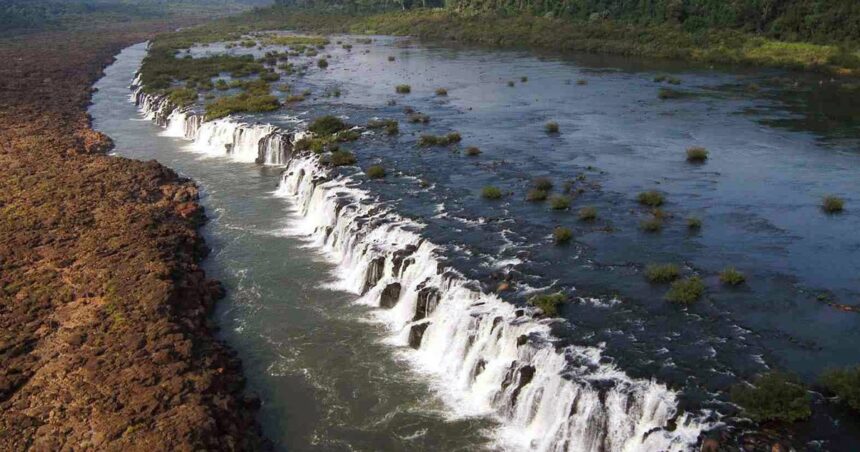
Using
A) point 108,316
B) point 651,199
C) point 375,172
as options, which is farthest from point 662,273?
point 108,316

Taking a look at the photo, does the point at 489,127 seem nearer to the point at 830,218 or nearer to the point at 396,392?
the point at 830,218

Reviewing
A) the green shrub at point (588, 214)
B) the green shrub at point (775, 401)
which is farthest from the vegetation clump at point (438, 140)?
the green shrub at point (775, 401)

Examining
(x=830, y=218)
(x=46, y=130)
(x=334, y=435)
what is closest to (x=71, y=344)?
(x=334, y=435)

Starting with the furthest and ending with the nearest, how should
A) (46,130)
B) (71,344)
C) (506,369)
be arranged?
(46,130), (71,344), (506,369)

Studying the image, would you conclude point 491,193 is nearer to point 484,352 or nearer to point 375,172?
point 375,172

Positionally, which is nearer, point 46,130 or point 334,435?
point 334,435

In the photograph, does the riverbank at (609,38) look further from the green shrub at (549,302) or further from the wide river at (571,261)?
the green shrub at (549,302)
